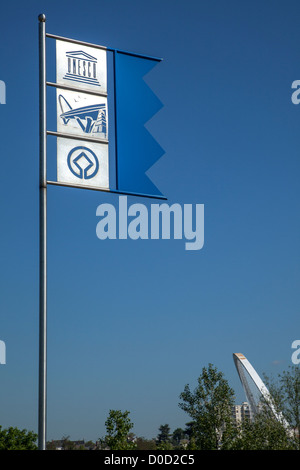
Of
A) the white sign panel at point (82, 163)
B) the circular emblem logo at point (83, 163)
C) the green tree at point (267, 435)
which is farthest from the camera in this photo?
the green tree at point (267, 435)

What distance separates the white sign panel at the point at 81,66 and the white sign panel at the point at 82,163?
1.34 meters

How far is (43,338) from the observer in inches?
436

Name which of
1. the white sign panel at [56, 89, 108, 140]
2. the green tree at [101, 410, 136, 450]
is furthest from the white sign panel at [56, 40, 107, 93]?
the green tree at [101, 410, 136, 450]

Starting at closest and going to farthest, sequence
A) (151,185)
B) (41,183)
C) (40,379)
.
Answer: (40,379), (41,183), (151,185)

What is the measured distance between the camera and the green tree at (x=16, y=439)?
75312 mm

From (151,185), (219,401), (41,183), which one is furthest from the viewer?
(219,401)

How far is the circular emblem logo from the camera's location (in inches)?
476

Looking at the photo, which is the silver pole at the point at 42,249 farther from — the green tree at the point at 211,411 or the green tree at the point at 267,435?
the green tree at the point at 211,411

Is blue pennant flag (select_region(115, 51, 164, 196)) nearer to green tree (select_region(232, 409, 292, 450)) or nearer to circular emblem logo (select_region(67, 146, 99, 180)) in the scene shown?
circular emblem logo (select_region(67, 146, 99, 180))

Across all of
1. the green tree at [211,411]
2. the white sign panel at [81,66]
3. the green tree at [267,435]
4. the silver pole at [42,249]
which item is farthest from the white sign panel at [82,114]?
the green tree at [211,411]
